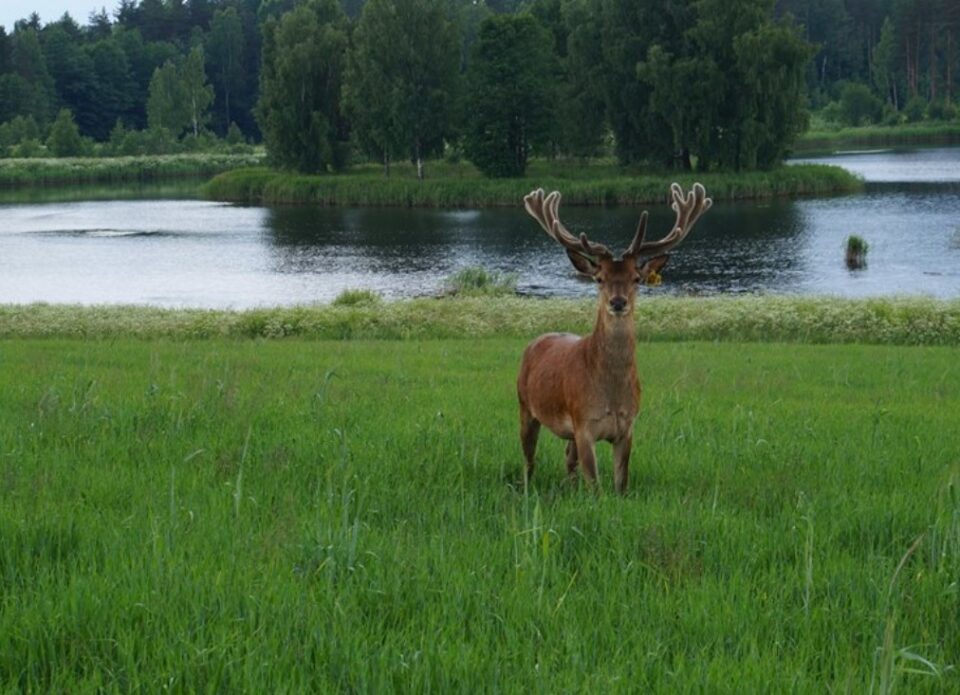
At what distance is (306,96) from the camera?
85750 millimetres

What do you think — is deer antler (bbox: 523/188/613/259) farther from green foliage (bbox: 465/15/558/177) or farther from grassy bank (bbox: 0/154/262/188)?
grassy bank (bbox: 0/154/262/188)

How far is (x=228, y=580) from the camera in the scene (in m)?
4.95

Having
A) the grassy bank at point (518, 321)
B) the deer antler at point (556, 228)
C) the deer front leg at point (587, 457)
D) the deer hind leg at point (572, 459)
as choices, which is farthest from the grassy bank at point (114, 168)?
the deer front leg at point (587, 457)

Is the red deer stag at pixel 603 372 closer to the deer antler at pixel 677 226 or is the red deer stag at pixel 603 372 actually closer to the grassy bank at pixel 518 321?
the deer antler at pixel 677 226

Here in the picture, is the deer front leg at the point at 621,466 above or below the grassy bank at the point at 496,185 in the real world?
below

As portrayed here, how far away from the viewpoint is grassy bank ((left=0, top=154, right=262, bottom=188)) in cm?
10275

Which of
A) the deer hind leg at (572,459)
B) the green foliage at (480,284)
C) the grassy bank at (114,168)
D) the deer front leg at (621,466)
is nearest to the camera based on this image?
the deer front leg at (621,466)

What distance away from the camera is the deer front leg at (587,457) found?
7.44 meters

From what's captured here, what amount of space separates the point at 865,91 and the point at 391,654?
129248 millimetres

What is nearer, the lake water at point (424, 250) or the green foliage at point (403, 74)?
the lake water at point (424, 250)

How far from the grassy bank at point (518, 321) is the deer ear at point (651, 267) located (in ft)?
51.0

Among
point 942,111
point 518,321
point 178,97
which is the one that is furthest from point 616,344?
point 178,97

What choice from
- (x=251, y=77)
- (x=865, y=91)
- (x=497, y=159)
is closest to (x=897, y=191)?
(x=497, y=159)

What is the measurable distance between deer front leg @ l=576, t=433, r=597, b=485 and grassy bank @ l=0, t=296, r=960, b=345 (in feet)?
52.1
